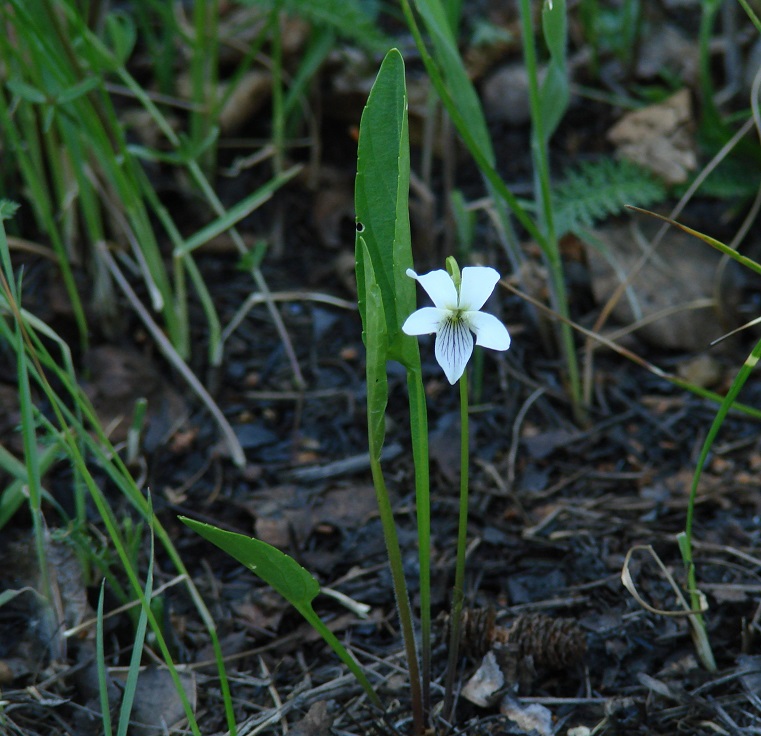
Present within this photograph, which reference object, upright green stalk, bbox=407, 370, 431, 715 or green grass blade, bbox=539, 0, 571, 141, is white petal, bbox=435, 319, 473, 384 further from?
green grass blade, bbox=539, 0, 571, 141

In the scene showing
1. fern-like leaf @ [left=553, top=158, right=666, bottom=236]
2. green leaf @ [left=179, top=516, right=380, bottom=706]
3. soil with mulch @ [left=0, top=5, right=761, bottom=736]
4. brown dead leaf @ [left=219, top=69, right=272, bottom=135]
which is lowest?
soil with mulch @ [left=0, top=5, right=761, bottom=736]

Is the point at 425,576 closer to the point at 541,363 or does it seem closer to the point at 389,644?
the point at 389,644

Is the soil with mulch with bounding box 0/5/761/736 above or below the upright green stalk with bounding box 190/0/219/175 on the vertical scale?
below

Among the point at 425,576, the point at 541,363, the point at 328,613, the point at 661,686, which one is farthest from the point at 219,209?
the point at 661,686

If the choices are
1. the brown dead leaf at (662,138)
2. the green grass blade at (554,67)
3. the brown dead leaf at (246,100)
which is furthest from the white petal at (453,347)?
the brown dead leaf at (246,100)

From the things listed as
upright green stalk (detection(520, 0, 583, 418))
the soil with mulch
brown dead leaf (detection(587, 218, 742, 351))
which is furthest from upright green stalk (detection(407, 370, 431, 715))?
brown dead leaf (detection(587, 218, 742, 351))

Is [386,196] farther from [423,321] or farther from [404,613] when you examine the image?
[404,613]
